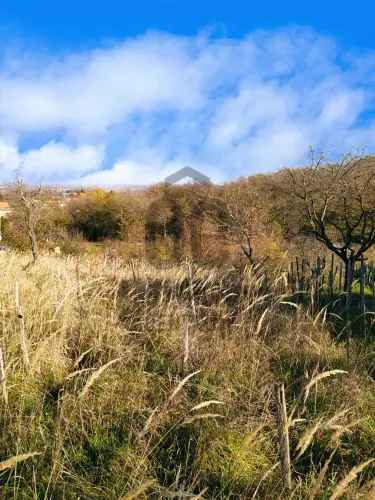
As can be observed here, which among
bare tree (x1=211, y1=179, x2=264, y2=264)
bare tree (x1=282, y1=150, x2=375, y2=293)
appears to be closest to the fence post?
bare tree (x1=282, y1=150, x2=375, y2=293)

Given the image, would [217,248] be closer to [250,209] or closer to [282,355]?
[250,209]

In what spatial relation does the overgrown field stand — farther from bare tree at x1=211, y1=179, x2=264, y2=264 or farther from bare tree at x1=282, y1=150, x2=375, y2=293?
bare tree at x1=211, y1=179, x2=264, y2=264

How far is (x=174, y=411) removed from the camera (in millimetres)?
1873

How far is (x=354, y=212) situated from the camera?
11453 mm

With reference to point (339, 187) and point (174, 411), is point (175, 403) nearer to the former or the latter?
point (174, 411)

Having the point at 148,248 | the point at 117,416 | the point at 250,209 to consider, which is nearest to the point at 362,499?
the point at 117,416

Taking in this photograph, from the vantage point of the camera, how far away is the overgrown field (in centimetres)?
144

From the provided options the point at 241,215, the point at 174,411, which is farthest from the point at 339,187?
the point at 174,411

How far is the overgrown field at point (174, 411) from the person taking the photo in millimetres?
1443

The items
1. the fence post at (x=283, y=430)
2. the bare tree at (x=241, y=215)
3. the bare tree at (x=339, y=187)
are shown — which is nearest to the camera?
the fence post at (x=283, y=430)

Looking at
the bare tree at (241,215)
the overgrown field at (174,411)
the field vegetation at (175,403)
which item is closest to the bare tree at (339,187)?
the bare tree at (241,215)

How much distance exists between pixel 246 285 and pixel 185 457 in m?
2.08

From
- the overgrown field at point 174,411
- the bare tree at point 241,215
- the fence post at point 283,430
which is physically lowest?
the overgrown field at point 174,411

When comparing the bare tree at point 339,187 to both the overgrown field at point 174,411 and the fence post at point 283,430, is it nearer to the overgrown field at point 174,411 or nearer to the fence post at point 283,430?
the overgrown field at point 174,411
